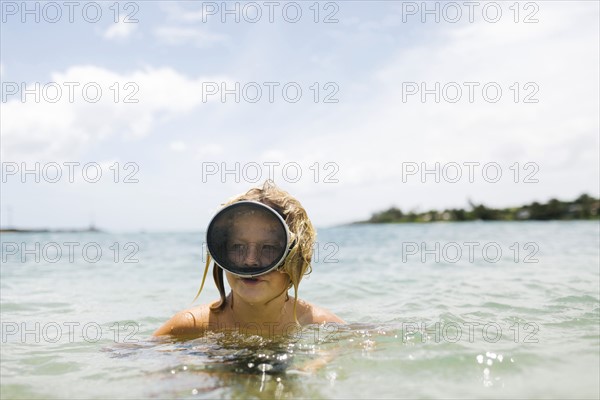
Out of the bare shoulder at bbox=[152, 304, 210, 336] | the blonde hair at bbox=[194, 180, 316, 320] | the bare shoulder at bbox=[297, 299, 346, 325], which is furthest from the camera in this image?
the bare shoulder at bbox=[297, 299, 346, 325]

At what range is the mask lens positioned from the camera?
2967 millimetres

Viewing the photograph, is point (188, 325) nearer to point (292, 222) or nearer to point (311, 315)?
point (311, 315)

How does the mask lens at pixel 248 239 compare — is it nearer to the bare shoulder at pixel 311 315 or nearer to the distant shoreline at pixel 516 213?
the bare shoulder at pixel 311 315

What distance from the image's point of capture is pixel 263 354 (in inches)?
119

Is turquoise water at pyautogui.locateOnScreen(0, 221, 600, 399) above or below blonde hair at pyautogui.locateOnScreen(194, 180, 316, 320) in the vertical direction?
below

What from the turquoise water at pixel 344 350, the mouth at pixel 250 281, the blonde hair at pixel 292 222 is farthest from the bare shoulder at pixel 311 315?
the mouth at pixel 250 281

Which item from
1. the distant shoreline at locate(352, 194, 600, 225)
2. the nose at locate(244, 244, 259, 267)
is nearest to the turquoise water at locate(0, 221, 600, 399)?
the nose at locate(244, 244, 259, 267)

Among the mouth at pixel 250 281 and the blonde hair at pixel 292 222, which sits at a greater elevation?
the blonde hair at pixel 292 222

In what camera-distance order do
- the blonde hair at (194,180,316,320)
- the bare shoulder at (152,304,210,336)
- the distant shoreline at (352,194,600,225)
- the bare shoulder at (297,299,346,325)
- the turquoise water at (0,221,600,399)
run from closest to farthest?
the turquoise water at (0,221,600,399)
the blonde hair at (194,180,316,320)
the bare shoulder at (152,304,210,336)
the bare shoulder at (297,299,346,325)
the distant shoreline at (352,194,600,225)

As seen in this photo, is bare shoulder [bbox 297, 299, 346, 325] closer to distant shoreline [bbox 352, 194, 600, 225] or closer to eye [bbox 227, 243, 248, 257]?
eye [bbox 227, 243, 248, 257]

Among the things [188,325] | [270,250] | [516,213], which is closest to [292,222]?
[270,250]

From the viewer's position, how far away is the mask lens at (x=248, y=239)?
117 inches

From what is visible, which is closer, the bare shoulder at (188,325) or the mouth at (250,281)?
the mouth at (250,281)

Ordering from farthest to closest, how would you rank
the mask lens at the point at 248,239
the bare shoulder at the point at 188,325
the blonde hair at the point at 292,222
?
the bare shoulder at the point at 188,325
the blonde hair at the point at 292,222
the mask lens at the point at 248,239
